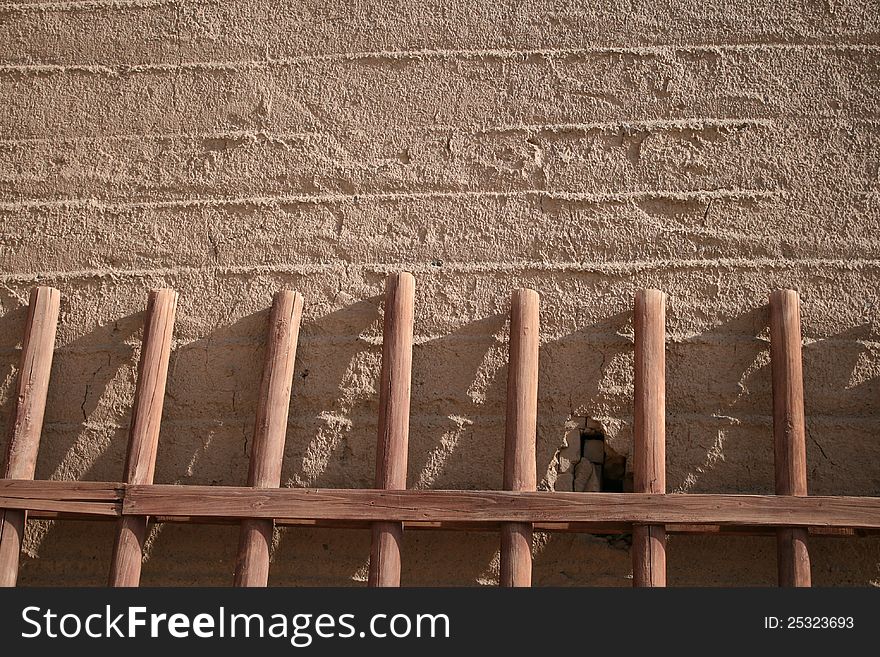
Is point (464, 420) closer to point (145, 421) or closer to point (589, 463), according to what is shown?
point (589, 463)

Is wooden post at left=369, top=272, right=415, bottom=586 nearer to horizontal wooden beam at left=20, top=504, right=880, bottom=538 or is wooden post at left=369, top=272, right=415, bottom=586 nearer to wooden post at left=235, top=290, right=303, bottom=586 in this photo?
horizontal wooden beam at left=20, top=504, right=880, bottom=538

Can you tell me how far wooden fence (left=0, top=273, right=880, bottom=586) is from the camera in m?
2.33

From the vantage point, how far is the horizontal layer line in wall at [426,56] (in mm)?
2842

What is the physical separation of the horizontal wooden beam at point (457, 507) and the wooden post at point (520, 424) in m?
0.06

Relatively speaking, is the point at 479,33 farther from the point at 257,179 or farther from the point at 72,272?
the point at 72,272

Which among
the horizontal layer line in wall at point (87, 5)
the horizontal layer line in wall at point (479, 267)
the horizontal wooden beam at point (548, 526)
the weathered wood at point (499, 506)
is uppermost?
the horizontal layer line in wall at point (87, 5)

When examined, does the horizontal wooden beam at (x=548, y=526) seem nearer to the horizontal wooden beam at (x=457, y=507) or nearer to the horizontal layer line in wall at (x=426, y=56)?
the horizontal wooden beam at (x=457, y=507)

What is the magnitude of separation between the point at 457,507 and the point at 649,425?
56cm

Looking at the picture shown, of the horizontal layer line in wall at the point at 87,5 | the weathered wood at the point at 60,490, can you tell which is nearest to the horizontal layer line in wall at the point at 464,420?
the weathered wood at the point at 60,490

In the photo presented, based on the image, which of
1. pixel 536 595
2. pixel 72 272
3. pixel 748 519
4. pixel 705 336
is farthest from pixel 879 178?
pixel 72 272

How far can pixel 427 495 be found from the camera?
93.7 inches

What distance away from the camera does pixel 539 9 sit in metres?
2.95

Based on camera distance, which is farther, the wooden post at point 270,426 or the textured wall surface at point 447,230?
the textured wall surface at point 447,230

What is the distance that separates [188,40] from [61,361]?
1.15 meters
